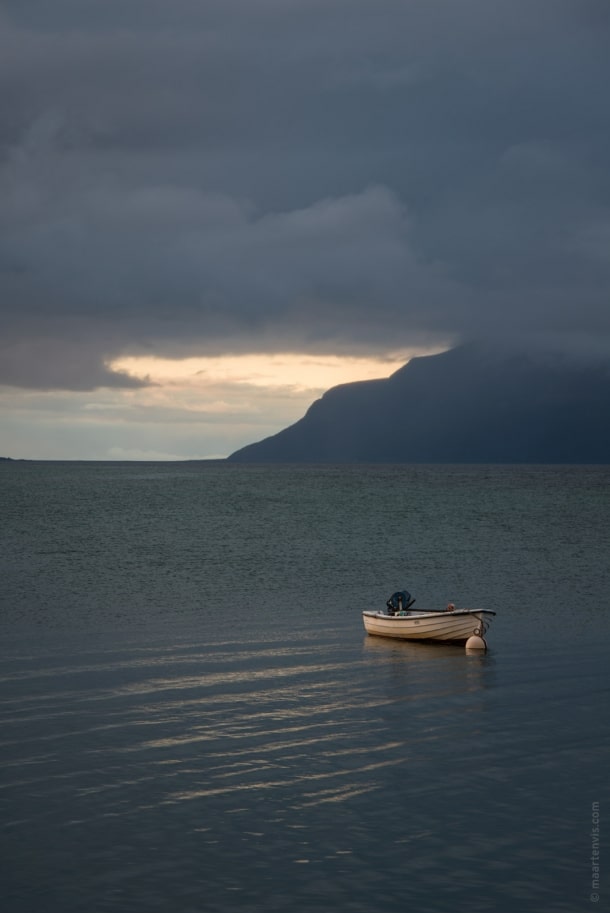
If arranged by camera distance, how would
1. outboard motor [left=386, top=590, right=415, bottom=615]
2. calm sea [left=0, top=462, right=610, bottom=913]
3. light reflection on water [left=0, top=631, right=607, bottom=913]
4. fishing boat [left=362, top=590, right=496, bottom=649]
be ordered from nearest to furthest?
light reflection on water [left=0, top=631, right=607, bottom=913], calm sea [left=0, top=462, right=610, bottom=913], fishing boat [left=362, top=590, right=496, bottom=649], outboard motor [left=386, top=590, right=415, bottom=615]

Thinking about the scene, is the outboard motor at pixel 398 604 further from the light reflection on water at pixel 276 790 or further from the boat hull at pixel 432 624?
the light reflection on water at pixel 276 790

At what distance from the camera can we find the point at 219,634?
4847 cm

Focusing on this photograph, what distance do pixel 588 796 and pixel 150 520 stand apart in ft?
369

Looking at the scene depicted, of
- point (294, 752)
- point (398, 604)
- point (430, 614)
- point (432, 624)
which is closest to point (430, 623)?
point (432, 624)

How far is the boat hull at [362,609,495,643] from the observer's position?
150 ft

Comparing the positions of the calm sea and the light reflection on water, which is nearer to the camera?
the light reflection on water

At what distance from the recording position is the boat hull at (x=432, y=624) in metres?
45.8

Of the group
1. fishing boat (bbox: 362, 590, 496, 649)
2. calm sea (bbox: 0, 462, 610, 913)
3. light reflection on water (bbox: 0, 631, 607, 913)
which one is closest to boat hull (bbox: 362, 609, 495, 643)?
fishing boat (bbox: 362, 590, 496, 649)

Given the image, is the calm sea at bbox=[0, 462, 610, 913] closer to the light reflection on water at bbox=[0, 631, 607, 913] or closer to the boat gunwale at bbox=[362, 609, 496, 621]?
the light reflection on water at bbox=[0, 631, 607, 913]

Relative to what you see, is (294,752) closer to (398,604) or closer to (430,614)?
(430,614)

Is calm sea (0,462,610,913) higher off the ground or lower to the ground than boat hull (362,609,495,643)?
lower

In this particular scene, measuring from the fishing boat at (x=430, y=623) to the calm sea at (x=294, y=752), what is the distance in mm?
754

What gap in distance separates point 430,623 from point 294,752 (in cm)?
1973

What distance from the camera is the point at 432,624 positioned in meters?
47.4
